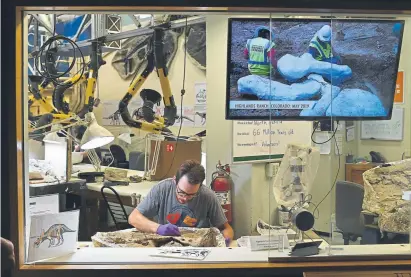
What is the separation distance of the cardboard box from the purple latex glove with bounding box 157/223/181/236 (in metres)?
1.59

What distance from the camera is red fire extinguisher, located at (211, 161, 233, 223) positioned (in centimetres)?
436

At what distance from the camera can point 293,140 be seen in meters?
2.64

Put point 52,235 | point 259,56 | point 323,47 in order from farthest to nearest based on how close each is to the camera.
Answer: point 259,56 → point 323,47 → point 52,235

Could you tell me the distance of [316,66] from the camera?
2348 millimetres

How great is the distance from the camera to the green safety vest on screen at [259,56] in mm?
2455

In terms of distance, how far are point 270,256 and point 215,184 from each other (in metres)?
2.37

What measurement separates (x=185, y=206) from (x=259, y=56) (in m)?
1.38

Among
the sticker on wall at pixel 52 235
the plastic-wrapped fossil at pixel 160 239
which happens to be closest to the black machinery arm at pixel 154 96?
the plastic-wrapped fossil at pixel 160 239


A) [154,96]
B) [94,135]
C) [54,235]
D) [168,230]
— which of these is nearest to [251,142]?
[154,96]

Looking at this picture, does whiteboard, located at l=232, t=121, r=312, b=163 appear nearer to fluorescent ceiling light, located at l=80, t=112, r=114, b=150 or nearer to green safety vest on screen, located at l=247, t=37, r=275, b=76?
fluorescent ceiling light, located at l=80, t=112, r=114, b=150

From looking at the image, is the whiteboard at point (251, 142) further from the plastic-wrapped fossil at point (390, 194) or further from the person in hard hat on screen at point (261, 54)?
the person in hard hat on screen at point (261, 54)

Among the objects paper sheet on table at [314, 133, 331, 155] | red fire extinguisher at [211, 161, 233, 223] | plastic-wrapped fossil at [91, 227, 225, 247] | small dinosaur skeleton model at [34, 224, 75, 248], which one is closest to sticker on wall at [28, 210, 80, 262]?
small dinosaur skeleton model at [34, 224, 75, 248]

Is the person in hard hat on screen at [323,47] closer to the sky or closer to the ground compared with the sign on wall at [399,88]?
closer to the sky

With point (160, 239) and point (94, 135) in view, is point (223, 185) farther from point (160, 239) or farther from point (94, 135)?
point (160, 239)
